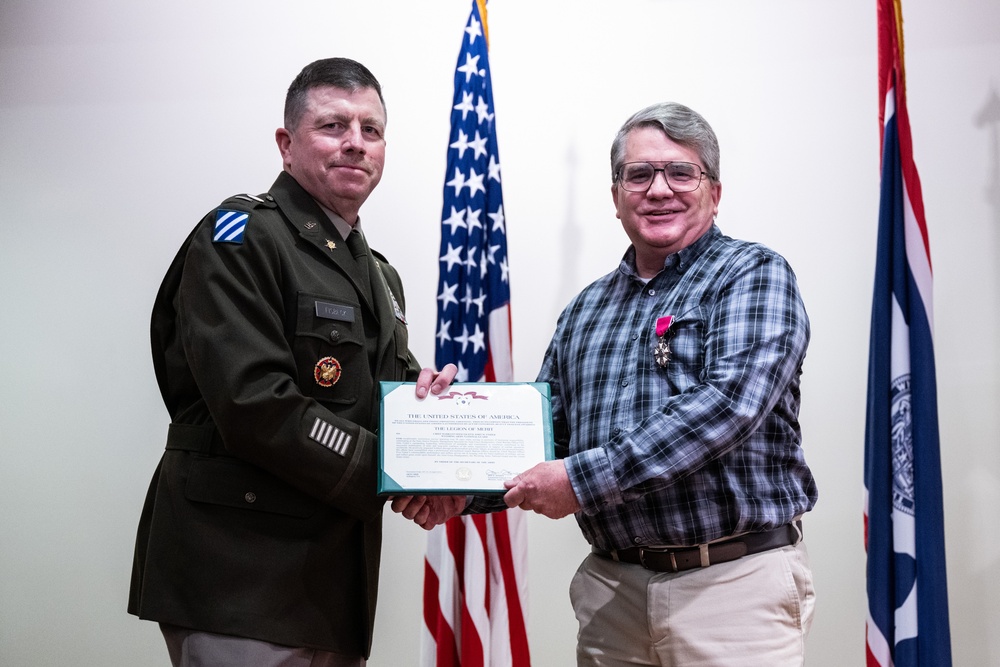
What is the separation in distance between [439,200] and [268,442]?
6.21 ft

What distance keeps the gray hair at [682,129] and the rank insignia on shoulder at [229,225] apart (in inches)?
37.0

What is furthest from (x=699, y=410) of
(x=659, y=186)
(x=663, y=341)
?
(x=659, y=186)

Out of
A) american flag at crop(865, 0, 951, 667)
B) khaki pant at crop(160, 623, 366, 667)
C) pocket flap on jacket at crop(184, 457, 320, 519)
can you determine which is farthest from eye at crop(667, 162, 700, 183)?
khaki pant at crop(160, 623, 366, 667)

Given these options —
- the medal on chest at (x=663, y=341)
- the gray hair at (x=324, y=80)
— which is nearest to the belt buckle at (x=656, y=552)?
the medal on chest at (x=663, y=341)

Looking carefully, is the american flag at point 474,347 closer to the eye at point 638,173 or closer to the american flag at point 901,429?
the eye at point 638,173

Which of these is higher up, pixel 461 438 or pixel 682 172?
pixel 682 172

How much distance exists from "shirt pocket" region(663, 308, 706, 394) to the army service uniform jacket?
27.3 inches

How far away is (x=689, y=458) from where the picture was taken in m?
1.80

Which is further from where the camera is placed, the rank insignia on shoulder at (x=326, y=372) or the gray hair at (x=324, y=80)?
the gray hair at (x=324, y=80)

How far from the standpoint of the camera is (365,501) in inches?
73.4

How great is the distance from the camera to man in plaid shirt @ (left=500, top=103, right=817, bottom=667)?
1.82 metres

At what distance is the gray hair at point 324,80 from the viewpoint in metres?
2.10

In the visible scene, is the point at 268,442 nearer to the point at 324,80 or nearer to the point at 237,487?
the point at 237,487

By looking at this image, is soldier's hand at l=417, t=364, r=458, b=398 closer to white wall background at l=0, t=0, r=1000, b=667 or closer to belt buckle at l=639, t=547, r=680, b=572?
belt buckle at l=639, t=547, r=680, b=572
